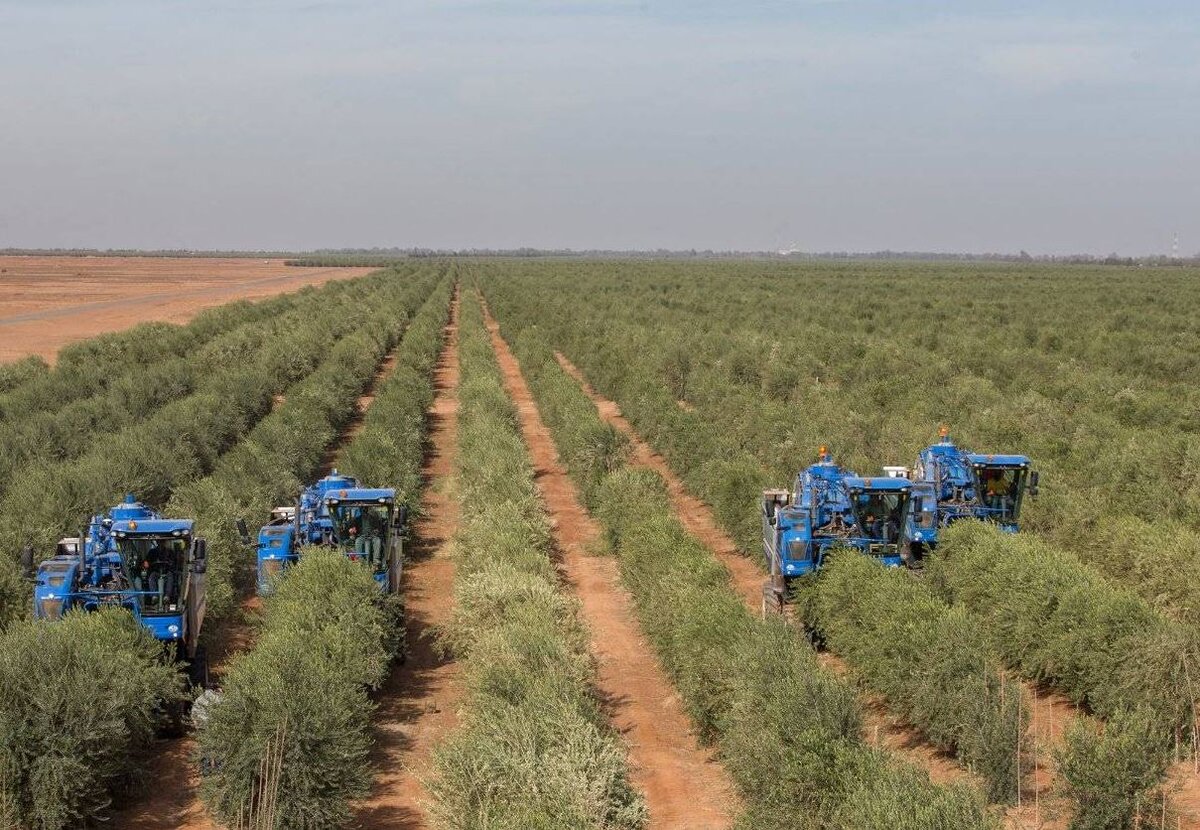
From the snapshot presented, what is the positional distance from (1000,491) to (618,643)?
244 inches

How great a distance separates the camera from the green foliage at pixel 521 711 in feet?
36.2

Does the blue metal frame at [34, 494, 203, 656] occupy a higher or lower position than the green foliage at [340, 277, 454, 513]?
higher

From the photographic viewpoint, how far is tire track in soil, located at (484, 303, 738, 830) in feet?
41.8

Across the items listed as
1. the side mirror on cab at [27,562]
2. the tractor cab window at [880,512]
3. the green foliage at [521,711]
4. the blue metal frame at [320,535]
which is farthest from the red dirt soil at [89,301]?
the tractor cab window at [880,512]

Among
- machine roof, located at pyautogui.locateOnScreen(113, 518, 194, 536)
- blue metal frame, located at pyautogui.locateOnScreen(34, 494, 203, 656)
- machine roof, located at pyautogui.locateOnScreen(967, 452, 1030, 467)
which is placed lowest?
blue metal frame, located at pyautogui.locateOnScreen(34, 494, 203, 656)

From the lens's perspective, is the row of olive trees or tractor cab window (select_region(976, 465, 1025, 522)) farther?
tractor cab window (select_region(976, 465, 1025, 522))

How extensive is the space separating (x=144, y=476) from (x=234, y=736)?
44.7 ft

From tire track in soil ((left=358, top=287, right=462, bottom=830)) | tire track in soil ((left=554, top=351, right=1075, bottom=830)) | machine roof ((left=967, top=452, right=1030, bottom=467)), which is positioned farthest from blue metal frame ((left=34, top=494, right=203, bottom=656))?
machine roof ((left=967, top=452, right=1030, bottom=467))

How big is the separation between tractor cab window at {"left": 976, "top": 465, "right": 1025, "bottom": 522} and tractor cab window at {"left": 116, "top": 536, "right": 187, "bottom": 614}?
37.5 ft

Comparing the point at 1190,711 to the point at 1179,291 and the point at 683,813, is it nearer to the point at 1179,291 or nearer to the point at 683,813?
the point at 683,813

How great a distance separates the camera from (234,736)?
1179cm

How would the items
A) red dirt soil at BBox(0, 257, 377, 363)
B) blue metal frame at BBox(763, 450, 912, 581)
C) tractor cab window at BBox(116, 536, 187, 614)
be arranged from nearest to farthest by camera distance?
tractor cab window at BBox(116, 536, 187, 614) < blue metal frame at BBox(763, 450, 912, 581) < red dirt soil at BBox(0, 257, 377, 363)

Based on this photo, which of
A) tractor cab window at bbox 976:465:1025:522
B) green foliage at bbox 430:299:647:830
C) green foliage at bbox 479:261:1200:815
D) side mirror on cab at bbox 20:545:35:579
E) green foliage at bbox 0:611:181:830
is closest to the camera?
green foliage at bbox 430:299:647:830

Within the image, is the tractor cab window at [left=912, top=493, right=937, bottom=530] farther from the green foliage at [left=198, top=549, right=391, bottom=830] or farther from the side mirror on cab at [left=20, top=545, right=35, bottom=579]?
the side mirror on cab at [left=20, top=545, right=35, bottom=579]
